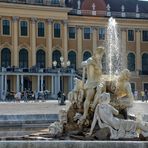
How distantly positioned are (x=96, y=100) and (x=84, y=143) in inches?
113

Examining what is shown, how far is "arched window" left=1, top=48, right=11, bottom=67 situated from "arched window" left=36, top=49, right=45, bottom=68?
3.70m

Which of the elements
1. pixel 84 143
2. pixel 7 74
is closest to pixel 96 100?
pixel 84 143

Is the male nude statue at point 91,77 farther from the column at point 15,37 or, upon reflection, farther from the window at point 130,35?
the window at point 130,35

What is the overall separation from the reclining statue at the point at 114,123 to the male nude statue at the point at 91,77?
1034mm

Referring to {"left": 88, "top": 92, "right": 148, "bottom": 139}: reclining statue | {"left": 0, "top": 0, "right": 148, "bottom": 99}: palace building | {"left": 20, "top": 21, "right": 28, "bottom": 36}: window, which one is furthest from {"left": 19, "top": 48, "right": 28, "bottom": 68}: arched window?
{"left": 88, "top": 92, "right": 148, "bottom": 139}: reclining statue

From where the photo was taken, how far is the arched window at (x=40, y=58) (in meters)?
67.4

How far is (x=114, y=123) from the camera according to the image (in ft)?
44.4

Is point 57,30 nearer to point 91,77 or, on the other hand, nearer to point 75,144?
point 91,77

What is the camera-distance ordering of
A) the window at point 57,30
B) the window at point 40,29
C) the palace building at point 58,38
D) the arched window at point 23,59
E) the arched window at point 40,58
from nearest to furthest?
1. the palace building at point 58,38
2. the arched window at point 23,59
3. the arched window at point 40,58
4. the window at point 40,29
5. the window at point 57,30

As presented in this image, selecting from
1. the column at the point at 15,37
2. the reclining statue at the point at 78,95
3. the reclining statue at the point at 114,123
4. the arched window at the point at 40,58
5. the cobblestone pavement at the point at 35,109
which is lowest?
the cobblestone pavement at the point at 35,109

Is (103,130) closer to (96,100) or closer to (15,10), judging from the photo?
(96,100)

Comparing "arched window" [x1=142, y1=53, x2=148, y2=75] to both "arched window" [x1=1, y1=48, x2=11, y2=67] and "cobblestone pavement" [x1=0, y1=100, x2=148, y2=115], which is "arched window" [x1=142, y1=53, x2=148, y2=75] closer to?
"arched window" [x1=1, y1=48, x2=11, y2=67]

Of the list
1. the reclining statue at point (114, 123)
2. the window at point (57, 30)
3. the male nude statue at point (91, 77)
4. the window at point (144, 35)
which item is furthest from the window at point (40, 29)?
→ the reclining statue at point (114, 123)

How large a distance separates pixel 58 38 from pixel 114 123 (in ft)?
185
